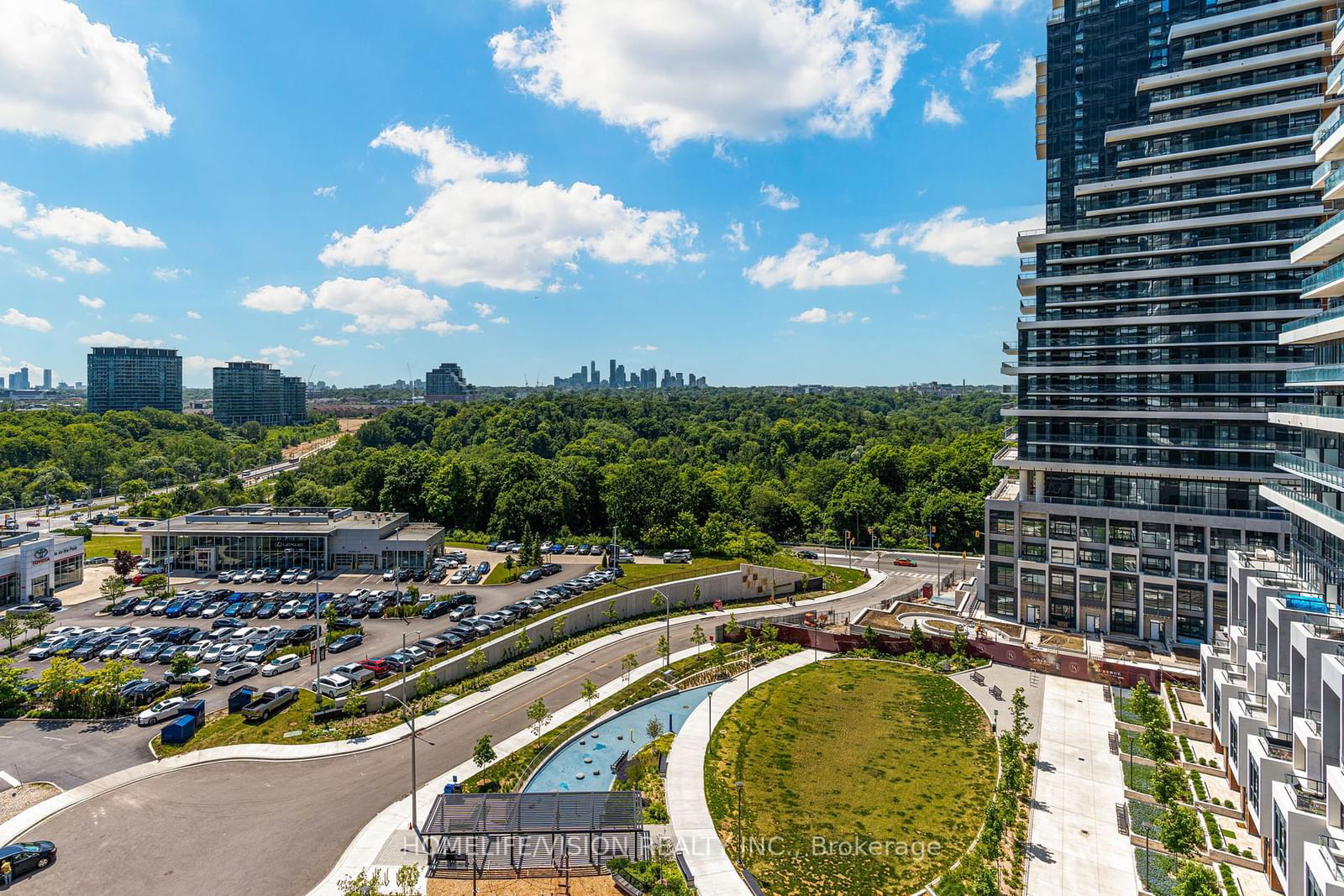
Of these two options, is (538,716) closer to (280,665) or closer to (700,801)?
(700,801)

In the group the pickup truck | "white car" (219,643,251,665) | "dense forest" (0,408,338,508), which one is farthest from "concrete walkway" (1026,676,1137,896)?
"dense forest" (0,408,338,508)

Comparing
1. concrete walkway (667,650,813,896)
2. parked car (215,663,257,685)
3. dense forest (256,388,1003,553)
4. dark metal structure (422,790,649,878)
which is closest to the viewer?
dark metal structure (422,790,649,878)

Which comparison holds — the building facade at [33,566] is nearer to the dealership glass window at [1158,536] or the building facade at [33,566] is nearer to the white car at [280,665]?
the white car at [280,665]

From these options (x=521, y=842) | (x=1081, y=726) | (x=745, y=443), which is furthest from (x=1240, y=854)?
(x=745, y=443)

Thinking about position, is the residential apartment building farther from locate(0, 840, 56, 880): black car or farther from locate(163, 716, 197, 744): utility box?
locate(0, 840, 56, 880): black car

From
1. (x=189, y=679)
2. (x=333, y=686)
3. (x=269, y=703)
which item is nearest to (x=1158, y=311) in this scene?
(x=333, y=686)

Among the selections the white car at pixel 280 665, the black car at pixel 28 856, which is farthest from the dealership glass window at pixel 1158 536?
the black car at pixel 28 856

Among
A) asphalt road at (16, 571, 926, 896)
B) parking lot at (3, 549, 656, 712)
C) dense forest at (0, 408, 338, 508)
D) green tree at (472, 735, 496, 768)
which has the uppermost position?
dense forest at (0, 408, 338, 508)
